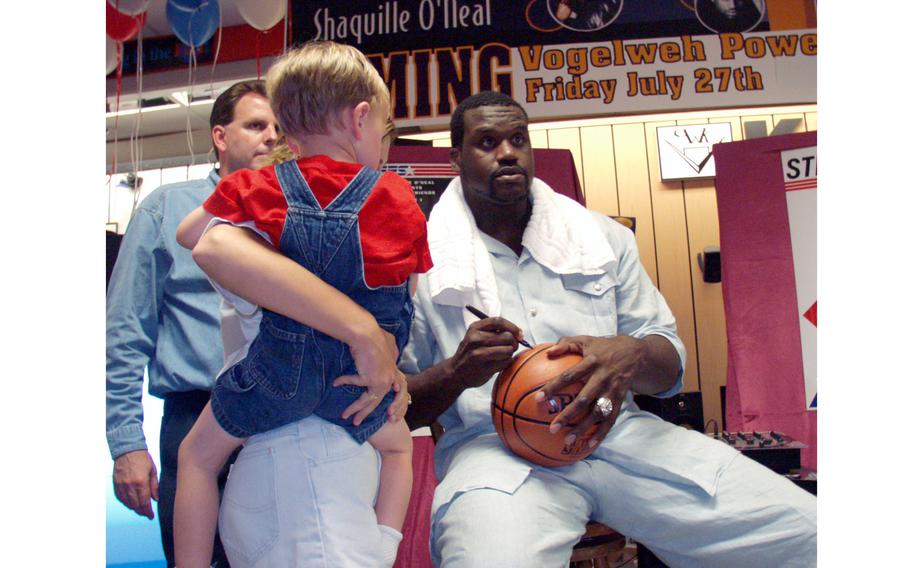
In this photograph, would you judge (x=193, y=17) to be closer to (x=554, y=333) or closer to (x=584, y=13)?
(x=584, y=13)

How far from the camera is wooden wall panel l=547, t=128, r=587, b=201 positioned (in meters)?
4.97

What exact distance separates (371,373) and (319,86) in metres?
0.47

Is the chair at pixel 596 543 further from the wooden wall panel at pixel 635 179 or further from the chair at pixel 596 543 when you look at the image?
the wooden wall panel at pixel 635 179

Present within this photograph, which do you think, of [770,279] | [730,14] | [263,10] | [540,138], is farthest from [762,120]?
[263,10]

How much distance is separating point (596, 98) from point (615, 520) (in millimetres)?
2580

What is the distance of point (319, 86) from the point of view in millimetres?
1215

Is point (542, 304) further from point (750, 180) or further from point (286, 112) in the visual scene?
point (750, 180)

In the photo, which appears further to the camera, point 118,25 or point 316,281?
point 118,25

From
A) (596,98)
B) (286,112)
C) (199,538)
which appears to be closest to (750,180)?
(596,98)

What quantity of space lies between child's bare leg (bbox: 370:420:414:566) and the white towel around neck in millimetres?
704

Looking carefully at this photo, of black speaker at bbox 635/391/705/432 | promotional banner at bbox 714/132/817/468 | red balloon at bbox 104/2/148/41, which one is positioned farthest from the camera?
red balloon at bbox 104/2/148/41

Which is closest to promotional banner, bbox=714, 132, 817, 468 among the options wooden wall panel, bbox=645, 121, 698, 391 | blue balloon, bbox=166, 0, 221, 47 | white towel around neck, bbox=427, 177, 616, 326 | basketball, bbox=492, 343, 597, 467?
wooden wall panel, bbox=645, 121, 698, 391

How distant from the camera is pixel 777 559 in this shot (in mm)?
1637

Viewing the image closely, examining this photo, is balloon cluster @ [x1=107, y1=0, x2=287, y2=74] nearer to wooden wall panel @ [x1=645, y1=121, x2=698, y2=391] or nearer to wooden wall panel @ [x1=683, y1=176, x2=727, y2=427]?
wooden wall panel @ [x1=645, y1=121, x2=698, y2=391]
